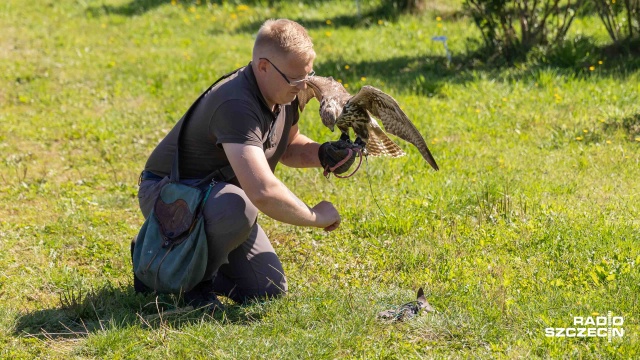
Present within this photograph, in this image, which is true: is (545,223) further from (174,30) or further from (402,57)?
(174,30)

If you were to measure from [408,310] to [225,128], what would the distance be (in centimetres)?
129

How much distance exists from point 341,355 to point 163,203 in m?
1.28

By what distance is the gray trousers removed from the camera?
4254 mm

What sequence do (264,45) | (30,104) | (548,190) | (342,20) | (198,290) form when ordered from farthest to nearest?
(342,20)
(30,104)
(548,190)
(198,290)
(264,45)

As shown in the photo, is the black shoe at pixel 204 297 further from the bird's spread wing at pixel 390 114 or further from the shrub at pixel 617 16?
the shrub at pixel 617 16

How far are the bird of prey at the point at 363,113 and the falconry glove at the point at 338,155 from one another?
22 centimetres

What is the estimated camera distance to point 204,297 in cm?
452

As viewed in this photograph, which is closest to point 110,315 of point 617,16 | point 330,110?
point 330,110

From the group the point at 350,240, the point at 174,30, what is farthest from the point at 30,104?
the point at 350,240

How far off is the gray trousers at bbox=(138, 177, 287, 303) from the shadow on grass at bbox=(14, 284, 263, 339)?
0.21 m

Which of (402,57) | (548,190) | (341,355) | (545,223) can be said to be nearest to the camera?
(341,355)

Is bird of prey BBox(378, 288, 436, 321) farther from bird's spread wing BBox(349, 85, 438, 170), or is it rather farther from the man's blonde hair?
the man's blonde hair

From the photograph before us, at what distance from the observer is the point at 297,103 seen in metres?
4.77

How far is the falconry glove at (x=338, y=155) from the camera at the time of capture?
4605 mm
